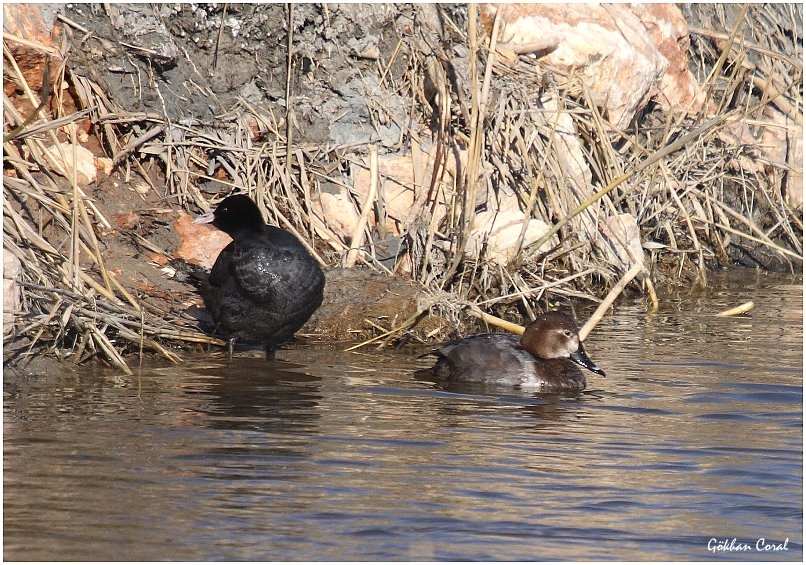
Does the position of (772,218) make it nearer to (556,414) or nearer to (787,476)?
(556,414)

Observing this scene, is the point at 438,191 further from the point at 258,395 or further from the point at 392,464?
the point at 392,464

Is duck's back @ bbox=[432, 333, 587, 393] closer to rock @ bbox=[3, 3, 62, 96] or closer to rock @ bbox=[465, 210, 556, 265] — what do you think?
rock @ bbox=[465, 210, 556, 265]

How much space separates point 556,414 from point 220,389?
1.91 meters

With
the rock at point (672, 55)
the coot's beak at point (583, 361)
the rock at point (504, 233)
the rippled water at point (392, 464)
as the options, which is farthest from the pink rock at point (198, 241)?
the rock at point (672, 55)

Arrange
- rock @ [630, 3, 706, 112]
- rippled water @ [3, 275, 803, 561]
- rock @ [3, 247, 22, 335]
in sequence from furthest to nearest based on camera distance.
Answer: rock @ [630, 3, 706, 112]
rock @ [3, 247, 22, 335]
rippled water @ [3, 275, 803, 561]

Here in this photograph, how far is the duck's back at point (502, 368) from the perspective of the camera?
736 centimetres

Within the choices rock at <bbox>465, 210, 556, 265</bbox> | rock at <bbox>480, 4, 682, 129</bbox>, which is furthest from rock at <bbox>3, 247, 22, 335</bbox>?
rock at <bbox>480, 4, 682, 129</bbox>

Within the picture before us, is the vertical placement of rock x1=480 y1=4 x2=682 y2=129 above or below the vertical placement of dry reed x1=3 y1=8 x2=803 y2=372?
above

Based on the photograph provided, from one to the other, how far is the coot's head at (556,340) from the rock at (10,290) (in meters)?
3.09

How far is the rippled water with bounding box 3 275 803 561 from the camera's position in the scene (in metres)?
4.39

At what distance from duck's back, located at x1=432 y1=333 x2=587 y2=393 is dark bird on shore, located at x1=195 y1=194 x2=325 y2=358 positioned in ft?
3.36

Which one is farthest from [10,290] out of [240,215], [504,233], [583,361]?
[504,233]

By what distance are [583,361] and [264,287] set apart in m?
2.08

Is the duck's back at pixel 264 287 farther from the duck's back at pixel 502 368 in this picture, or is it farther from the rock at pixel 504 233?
the rock at pixel 504 233
